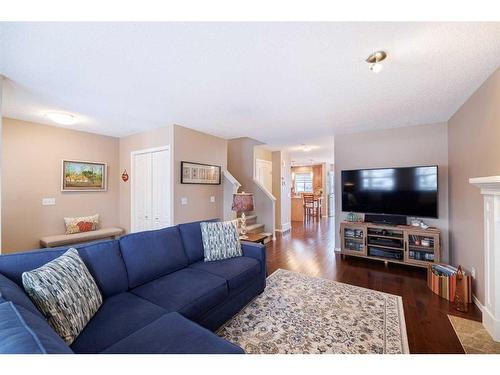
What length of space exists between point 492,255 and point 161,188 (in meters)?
4.21

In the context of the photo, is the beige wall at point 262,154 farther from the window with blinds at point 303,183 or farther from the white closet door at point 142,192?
the window with blinds at point 303,183

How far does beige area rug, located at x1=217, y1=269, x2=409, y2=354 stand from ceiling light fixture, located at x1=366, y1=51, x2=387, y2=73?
86.4 inches

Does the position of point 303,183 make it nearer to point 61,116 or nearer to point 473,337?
point 473,337

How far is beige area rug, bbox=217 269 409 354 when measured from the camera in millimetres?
1648

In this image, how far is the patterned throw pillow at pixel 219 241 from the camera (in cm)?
235

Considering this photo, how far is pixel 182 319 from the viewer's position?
1254mm

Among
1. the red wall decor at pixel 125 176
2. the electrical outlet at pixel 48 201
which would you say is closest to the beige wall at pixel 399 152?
the red wall decor at pixel 125 176

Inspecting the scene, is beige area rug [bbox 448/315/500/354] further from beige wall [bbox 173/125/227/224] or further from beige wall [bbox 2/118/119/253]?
beige wall [bbox 2/118/119/253]

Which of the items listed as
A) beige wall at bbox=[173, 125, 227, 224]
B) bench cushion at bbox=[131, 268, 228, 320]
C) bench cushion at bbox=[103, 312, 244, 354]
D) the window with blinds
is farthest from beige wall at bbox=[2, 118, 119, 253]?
the window with blinds

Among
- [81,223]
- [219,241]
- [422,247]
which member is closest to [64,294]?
[219,241]

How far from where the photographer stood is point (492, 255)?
70.3 inches

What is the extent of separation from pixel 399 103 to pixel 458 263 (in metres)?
2.28

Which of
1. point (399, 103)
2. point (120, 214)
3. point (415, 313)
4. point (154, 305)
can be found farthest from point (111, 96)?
point (415, 313)

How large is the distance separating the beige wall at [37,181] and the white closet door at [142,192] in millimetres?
734
